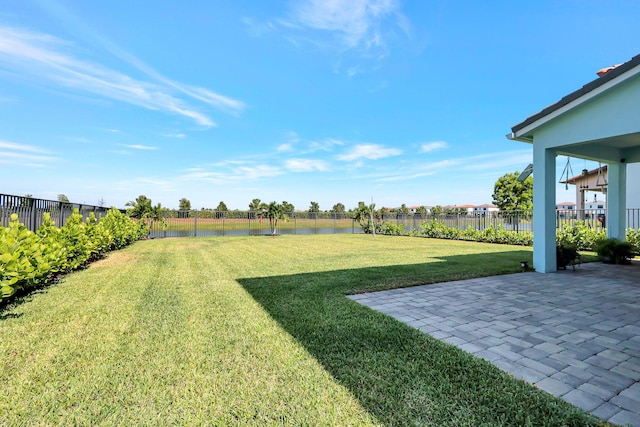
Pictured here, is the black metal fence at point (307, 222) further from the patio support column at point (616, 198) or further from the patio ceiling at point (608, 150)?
the patio ceiling at point (608, 150)

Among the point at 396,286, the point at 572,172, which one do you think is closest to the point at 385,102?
the point at 572,172

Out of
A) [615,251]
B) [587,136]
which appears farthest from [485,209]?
[587,136]

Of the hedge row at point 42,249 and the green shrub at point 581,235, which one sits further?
the green shrub at point 581,235

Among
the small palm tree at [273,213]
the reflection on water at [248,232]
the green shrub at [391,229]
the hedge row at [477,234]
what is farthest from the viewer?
the green shrub at [391,229]

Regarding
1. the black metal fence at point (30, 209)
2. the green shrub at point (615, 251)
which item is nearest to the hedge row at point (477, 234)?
the green shrub at point (615, 251)

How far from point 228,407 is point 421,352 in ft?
5.58

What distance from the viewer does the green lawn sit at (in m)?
1.82

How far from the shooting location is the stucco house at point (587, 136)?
473cm

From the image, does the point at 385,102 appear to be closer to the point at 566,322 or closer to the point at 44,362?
the point at 566,322

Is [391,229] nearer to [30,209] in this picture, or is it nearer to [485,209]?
[485,209]

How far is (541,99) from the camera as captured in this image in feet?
40.3

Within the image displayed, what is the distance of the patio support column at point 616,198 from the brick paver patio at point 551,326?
9.92 ft

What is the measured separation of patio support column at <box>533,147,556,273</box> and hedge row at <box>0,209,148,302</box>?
889 cm

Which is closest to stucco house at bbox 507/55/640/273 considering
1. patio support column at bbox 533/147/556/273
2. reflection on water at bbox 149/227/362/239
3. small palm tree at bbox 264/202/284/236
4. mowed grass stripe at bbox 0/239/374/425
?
patio support column at bbox 533/147/556/273
